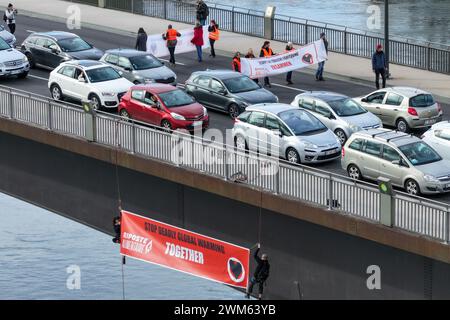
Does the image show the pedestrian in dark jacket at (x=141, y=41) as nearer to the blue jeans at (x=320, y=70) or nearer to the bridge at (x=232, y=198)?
the blue jeans at (x=320, y=70)

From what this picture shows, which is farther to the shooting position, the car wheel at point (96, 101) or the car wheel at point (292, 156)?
the car wheel at point (96, 101)

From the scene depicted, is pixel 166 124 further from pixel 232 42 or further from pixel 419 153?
pixel 232 42

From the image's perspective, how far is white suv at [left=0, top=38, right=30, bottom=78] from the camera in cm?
4806

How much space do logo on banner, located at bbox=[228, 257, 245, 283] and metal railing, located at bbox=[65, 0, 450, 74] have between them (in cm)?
1975

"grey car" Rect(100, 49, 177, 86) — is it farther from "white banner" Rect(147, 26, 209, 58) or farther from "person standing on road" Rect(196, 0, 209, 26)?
Result: "person standing on road" Rect(196, 0, 209, 26)

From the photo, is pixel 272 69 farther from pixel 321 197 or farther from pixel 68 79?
pixel 321 197

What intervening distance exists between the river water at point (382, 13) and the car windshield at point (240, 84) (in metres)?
37.5

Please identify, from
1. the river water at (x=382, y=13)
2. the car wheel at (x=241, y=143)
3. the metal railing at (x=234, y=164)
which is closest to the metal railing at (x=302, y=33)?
the car wheel at (x=241, y=143)

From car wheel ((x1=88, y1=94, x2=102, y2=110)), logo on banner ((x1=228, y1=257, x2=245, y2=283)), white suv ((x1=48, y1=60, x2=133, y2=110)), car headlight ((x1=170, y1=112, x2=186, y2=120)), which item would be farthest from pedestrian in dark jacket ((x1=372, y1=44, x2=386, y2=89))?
logo on banner ((x1=228, y1=257, x2=245, y2=283))

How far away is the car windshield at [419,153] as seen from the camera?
116 ft

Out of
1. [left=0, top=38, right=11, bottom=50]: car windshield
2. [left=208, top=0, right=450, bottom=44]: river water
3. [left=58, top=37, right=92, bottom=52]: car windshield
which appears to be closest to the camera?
[left=0, top=38, right=11, bottom=50]: car windshield

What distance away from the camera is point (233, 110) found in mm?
43562

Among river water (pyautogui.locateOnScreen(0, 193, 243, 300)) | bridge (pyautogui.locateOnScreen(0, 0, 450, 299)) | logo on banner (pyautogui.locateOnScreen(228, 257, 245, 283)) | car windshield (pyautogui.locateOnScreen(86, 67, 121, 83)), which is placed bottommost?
river water (pyautogui.locateOnScreen(0, 193, 243, 300))
